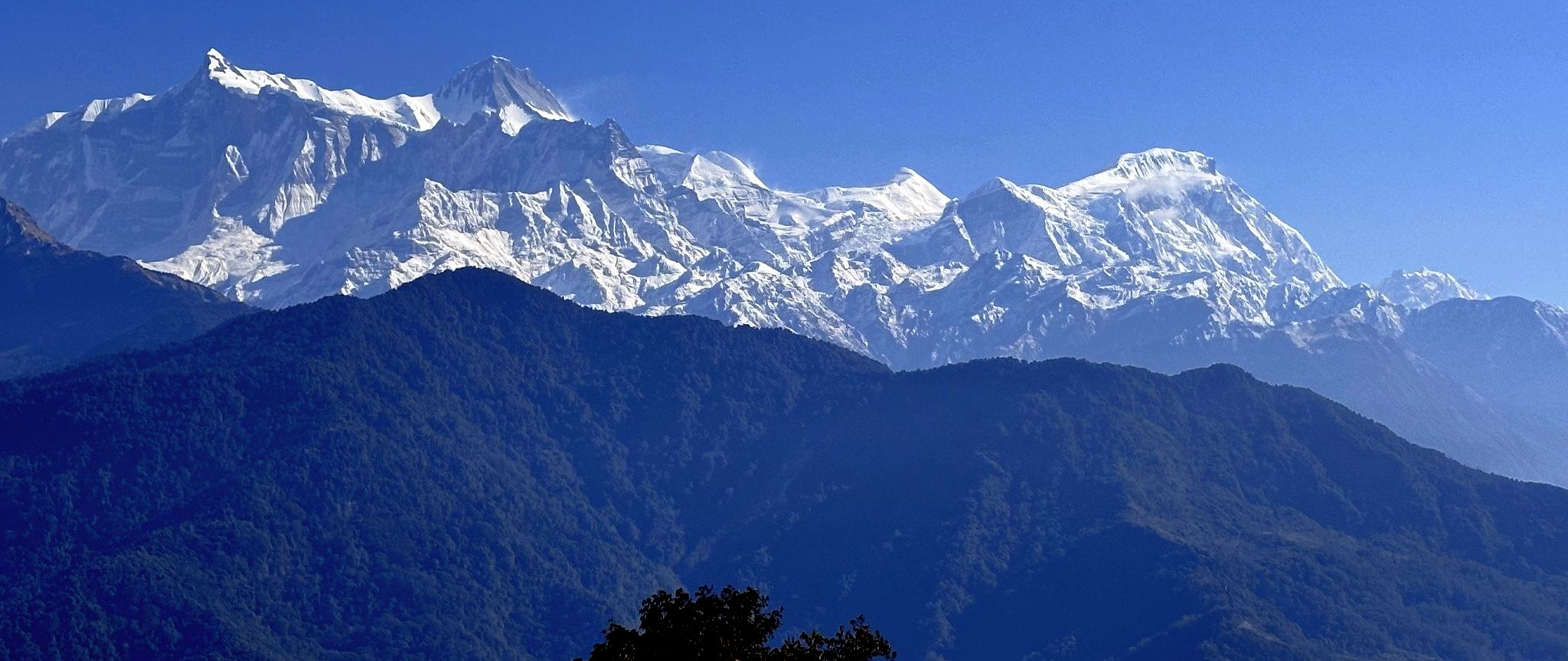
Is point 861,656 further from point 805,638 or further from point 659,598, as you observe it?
point 659,598

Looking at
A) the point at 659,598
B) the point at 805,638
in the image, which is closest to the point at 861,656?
the point at 805,638

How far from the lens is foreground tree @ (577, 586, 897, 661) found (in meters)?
120

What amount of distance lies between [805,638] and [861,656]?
9.65 feet

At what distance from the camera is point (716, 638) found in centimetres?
12031

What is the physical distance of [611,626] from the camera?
12344 cm

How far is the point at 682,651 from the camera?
12050 cm

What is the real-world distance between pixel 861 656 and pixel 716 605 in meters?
7.74

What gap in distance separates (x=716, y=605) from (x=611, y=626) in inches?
215

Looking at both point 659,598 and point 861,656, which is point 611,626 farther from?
point 861,656

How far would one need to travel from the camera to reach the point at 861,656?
401 feet

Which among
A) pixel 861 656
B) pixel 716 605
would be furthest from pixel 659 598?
pixel 861 656

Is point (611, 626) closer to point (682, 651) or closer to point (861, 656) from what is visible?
point (682, 651)

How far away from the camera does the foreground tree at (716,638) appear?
119938 millimetres

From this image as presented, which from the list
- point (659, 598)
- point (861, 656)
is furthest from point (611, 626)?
point (861, 656)
